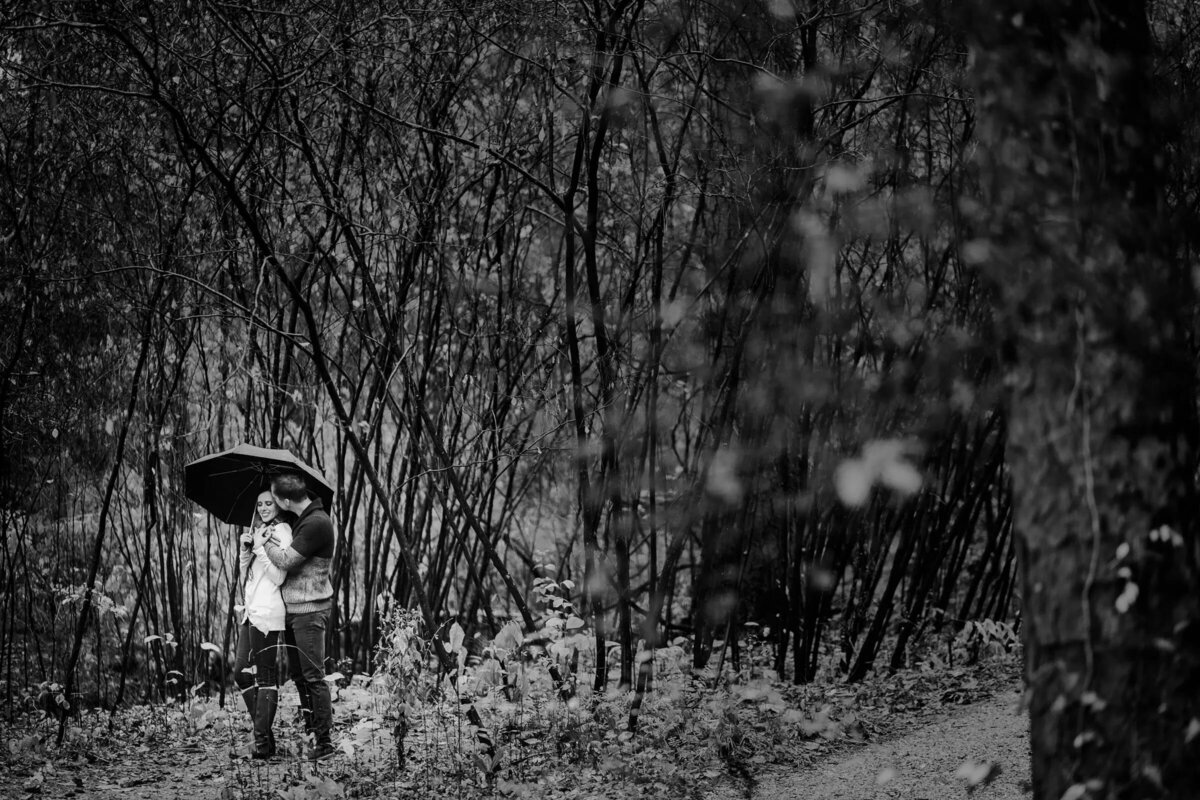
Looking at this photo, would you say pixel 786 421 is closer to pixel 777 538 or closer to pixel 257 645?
pixel 777 538

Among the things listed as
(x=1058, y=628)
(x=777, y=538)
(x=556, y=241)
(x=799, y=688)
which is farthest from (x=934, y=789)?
(x=556, y=241)

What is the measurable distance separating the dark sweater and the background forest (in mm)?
262

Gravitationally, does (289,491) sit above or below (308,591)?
above

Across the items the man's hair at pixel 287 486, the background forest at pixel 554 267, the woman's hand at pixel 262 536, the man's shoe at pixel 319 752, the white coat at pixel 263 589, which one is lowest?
the man's shoe at pixel 319 752

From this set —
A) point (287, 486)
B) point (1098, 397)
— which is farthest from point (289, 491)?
point (1098, 397)

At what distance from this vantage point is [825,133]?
445 centimetres

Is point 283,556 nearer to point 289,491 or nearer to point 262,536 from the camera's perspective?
point 262,536

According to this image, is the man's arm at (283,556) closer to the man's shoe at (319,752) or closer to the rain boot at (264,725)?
the rain boot at (264,725)

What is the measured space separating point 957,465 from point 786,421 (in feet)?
2.61

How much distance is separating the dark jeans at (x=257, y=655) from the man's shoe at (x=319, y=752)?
307mm

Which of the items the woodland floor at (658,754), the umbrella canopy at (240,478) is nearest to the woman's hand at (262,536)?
the umbrella canopy at (240,478)

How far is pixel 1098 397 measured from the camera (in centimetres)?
157

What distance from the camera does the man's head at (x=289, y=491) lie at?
4.09 m

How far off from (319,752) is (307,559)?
723 mm
